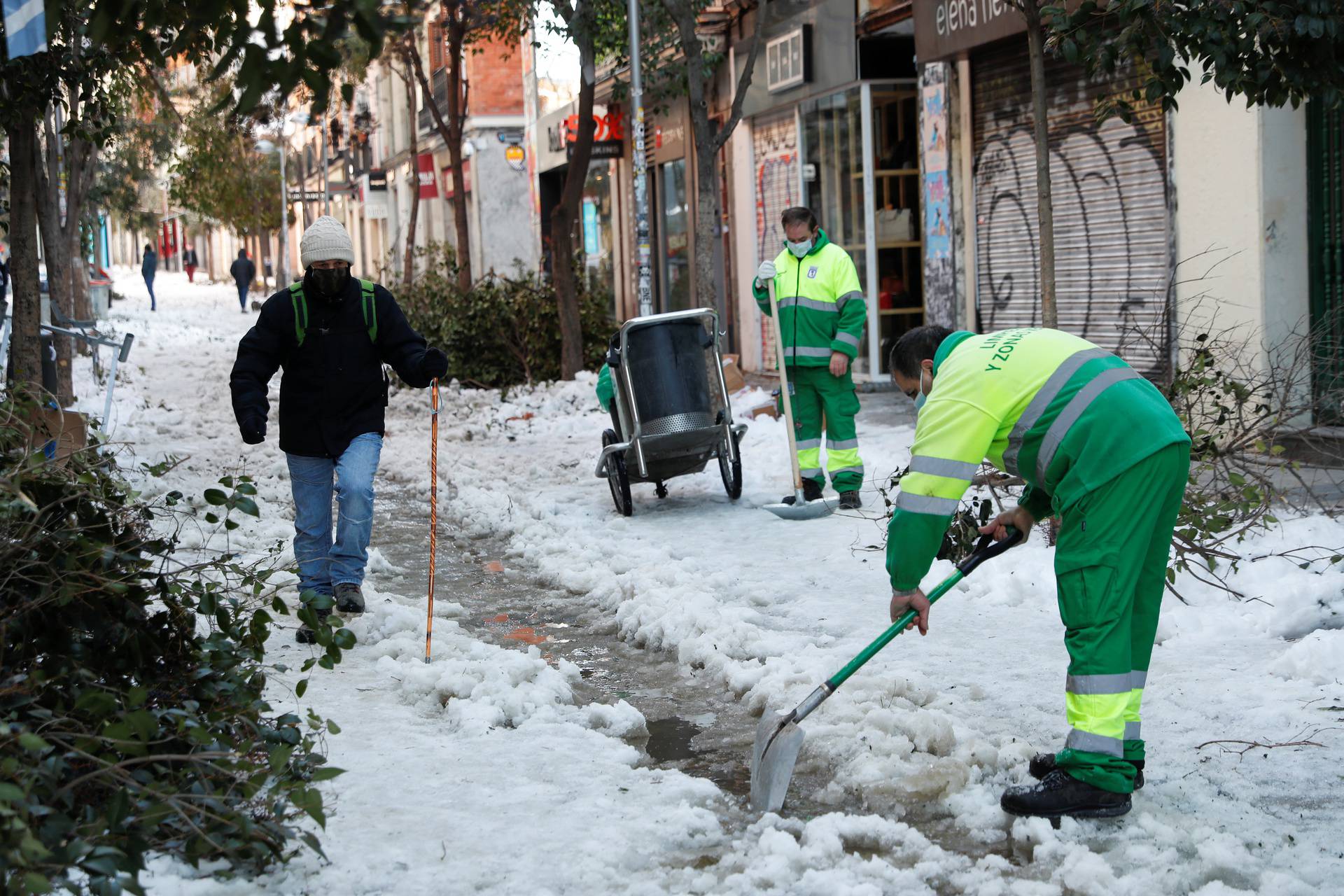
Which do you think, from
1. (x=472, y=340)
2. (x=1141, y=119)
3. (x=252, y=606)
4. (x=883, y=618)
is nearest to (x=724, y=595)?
(x=883, y=618)

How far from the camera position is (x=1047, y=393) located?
13.6ft

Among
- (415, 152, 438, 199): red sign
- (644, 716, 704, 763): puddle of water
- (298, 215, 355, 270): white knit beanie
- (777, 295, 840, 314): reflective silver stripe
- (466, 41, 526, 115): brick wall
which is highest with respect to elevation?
(466, 41, 526, 115): brick wall

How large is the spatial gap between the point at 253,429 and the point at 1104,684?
3979 millimetres

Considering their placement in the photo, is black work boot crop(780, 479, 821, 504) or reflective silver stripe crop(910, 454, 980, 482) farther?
black work boot crop(780, 479, 821, 504)

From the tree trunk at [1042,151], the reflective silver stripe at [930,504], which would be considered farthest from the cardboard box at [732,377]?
the reflective silver stripe at [930,504]

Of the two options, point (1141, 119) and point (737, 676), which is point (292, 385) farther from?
point (1141, 119)

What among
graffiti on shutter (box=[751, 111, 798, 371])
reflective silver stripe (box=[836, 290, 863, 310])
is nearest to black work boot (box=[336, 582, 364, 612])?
reflective silver stripe (box=[836, 290, 863, 310])

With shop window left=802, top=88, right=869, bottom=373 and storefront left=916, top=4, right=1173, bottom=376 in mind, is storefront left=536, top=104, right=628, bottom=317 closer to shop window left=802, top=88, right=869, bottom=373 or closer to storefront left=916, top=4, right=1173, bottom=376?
shop window left=802, top=88, right=869, bottom=373

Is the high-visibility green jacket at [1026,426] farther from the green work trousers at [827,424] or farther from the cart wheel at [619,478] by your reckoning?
the cart wheel at [619,478]

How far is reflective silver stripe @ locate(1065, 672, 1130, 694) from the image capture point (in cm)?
412

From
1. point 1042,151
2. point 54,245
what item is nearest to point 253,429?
point 1042,151

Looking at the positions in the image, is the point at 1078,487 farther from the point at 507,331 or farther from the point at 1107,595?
the point at 507,331

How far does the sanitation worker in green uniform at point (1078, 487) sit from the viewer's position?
407 cm

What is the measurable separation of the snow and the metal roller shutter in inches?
149
